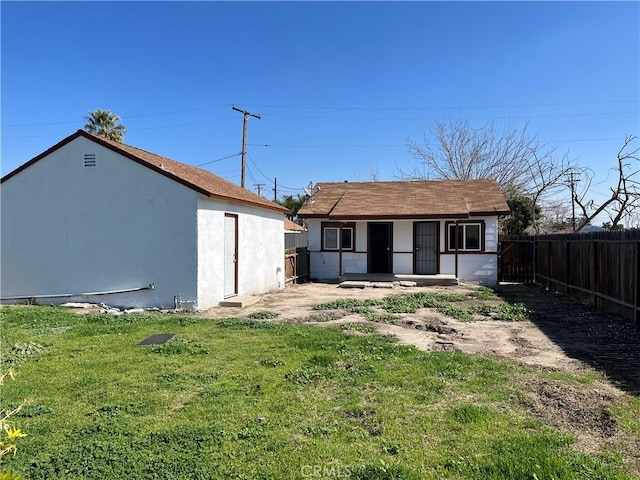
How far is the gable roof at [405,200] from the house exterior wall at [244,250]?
330 cm

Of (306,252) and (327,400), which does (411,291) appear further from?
(327,400)

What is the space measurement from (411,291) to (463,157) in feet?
64.0

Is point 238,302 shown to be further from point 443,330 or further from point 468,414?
point 468,414

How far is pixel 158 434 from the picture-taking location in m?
3.84

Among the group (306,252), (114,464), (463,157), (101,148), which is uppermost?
(463,157)

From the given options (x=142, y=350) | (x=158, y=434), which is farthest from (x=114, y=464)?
(x=142, y=350)

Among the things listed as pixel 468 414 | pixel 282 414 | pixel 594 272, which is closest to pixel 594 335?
pixel 594 272

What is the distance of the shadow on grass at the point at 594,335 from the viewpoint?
224 inches

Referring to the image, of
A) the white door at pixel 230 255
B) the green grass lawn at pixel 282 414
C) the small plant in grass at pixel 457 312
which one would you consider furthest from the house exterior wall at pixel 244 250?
the small plant in grass at pixel 457 312

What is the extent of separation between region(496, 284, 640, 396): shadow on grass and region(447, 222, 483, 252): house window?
17.5 feet

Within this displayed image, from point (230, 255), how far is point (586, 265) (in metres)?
9.68


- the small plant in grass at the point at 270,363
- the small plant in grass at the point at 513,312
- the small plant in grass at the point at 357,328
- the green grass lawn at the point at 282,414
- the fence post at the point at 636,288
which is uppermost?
the fence post at the point at 636,288

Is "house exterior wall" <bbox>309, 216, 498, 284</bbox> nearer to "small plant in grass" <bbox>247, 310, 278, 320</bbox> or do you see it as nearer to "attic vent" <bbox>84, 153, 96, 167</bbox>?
"small plant in grass" <bbox>247, 310, 278, 320</bbox>

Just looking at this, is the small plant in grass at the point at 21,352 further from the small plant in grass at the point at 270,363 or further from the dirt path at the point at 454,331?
the dirt path at the point at 454,331
